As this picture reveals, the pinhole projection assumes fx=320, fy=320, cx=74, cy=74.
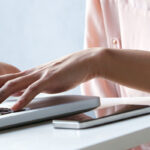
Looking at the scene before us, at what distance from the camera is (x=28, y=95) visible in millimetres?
Answer: 387

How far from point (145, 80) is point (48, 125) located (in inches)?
9.6

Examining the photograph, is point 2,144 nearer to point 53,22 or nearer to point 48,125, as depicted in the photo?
point 48,125

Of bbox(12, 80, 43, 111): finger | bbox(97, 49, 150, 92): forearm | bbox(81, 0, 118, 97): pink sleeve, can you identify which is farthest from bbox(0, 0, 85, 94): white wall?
bbox(12, 80, 43, 111): finger

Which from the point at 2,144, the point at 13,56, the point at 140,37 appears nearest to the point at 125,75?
the point at 2,144

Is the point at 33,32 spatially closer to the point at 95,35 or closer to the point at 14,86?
the point at 95,35

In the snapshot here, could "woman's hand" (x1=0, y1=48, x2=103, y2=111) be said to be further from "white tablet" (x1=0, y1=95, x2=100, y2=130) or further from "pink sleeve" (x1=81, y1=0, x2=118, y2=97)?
"pink sleeve" (x1=81, y1=0, x2=118, y2=97)

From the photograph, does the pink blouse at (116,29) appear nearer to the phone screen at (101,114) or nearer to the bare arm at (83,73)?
the bare arm at (83,73)

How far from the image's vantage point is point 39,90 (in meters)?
0.40

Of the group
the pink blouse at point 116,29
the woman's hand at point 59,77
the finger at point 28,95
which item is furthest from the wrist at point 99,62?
the pink blouse at point 116,29

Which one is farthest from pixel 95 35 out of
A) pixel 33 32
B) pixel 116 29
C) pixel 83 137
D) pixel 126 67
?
pixel 33 32

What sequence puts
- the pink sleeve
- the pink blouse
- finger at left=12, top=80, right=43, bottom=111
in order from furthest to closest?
the pink sleeve → the pink blouse → finger at left=12, top=80, right=43, bottom=111

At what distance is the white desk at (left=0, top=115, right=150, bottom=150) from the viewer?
254 millimetres

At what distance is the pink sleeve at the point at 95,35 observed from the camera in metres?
0.94

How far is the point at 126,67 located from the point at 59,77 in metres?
0.12
